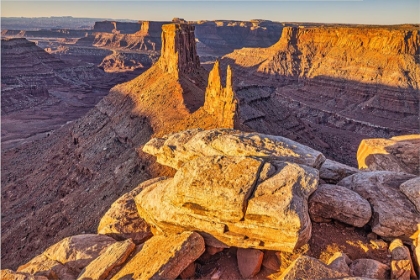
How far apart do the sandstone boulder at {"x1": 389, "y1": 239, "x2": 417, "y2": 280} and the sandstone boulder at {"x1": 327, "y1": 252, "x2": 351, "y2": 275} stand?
4.69 feet

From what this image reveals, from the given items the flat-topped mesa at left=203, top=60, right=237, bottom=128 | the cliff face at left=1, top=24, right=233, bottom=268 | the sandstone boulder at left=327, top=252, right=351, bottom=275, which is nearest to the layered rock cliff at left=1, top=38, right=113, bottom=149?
the cliff face at left=1, top=24, right=233, bottom=268

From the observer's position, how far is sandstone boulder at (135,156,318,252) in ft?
37.7

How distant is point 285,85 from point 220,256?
8863 centimetres

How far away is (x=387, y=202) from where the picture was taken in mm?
13508

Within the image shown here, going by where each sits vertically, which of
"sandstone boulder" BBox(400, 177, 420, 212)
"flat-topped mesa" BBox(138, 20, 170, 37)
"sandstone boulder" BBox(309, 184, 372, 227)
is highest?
"flat-topped mesa" BBox(138, 20, 170, 37)

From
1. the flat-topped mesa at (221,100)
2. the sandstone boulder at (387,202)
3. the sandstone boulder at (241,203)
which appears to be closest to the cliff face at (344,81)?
the flat-topped mesa at (221,100)

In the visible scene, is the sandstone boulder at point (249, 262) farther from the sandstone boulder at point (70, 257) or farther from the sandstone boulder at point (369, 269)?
the sandstone boulder at point (70, 257)

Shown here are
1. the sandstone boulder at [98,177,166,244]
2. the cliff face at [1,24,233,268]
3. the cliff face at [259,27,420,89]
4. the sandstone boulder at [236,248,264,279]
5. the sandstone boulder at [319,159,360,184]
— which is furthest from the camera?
the cliff face at [259,27,420,89]

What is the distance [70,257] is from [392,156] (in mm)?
20880

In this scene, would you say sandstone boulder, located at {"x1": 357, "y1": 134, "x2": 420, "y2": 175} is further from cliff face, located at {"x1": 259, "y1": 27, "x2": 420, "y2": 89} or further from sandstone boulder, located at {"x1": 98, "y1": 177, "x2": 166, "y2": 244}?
cliff face, located at {"x1": 259, "y1": 27, "x2": 420, "y2": 89}

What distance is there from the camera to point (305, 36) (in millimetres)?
105500

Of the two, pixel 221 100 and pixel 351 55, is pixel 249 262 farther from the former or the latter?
pixel 351 55

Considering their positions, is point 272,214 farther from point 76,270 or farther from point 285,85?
point 285,85

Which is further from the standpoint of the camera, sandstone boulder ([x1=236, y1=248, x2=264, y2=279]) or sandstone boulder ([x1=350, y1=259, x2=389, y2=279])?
sandstone boulder ([x1=236, y1=248, x2=264, y2=279])
